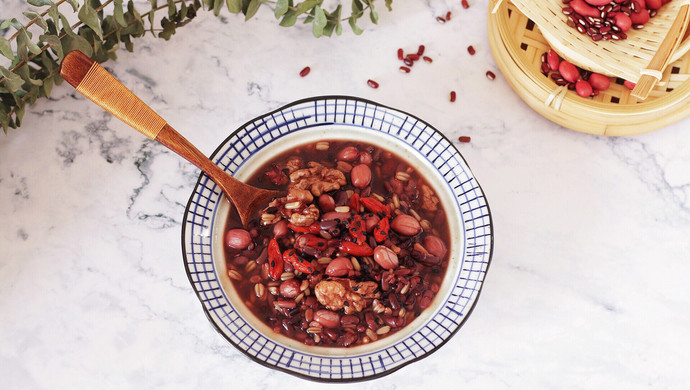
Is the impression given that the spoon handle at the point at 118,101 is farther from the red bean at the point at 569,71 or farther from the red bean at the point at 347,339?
the red bean at the point at 569,71

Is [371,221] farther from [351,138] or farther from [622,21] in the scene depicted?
[622,21]

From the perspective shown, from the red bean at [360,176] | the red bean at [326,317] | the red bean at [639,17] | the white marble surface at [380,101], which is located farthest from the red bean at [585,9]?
the red bean at [326,317]

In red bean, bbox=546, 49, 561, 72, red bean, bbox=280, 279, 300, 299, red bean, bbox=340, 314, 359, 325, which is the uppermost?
red bean, bbox=546, 49, 561, 72

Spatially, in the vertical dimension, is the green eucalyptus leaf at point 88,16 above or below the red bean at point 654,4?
below

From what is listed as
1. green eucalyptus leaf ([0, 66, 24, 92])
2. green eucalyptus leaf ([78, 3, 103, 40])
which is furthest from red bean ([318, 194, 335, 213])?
green eucalyptus leaf ([0, 66, 24, 92])

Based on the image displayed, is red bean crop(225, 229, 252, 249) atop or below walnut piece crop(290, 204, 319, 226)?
below

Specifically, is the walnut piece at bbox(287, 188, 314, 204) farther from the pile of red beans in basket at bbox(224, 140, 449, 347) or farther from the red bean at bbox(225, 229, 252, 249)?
the red bean at bbox(225, 229, 252, 249)
